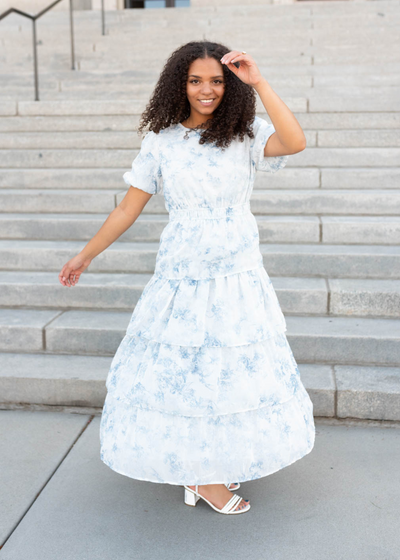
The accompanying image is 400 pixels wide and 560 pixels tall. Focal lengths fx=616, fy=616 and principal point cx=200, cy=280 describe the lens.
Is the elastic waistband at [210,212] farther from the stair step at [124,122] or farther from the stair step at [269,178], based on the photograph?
the stair step at [124,122]

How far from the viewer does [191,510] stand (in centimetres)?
251

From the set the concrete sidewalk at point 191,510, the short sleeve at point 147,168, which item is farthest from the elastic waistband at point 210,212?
the concrete sidewalk at point 191,510

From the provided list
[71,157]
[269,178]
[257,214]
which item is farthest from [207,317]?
[71,157]

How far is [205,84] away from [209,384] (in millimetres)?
1096

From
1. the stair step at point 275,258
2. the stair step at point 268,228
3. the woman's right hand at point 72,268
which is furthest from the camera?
the stair step at point 268,228

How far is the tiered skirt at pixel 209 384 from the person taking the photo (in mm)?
2283

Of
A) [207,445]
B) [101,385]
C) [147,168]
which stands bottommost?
[101,385]

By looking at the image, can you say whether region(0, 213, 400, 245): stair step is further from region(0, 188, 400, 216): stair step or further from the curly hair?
the curly hair

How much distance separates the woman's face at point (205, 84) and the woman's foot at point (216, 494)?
1.46 metres

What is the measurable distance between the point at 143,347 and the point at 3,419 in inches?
53.4

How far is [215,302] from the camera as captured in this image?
2299mm

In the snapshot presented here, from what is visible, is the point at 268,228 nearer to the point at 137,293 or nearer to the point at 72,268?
the point at 137,293

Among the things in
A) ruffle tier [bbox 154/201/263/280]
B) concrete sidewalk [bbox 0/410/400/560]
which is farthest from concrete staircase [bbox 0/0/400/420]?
ruffle tier [bbox 154/201/263/280]

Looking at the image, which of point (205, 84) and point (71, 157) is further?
point (71, 157)
